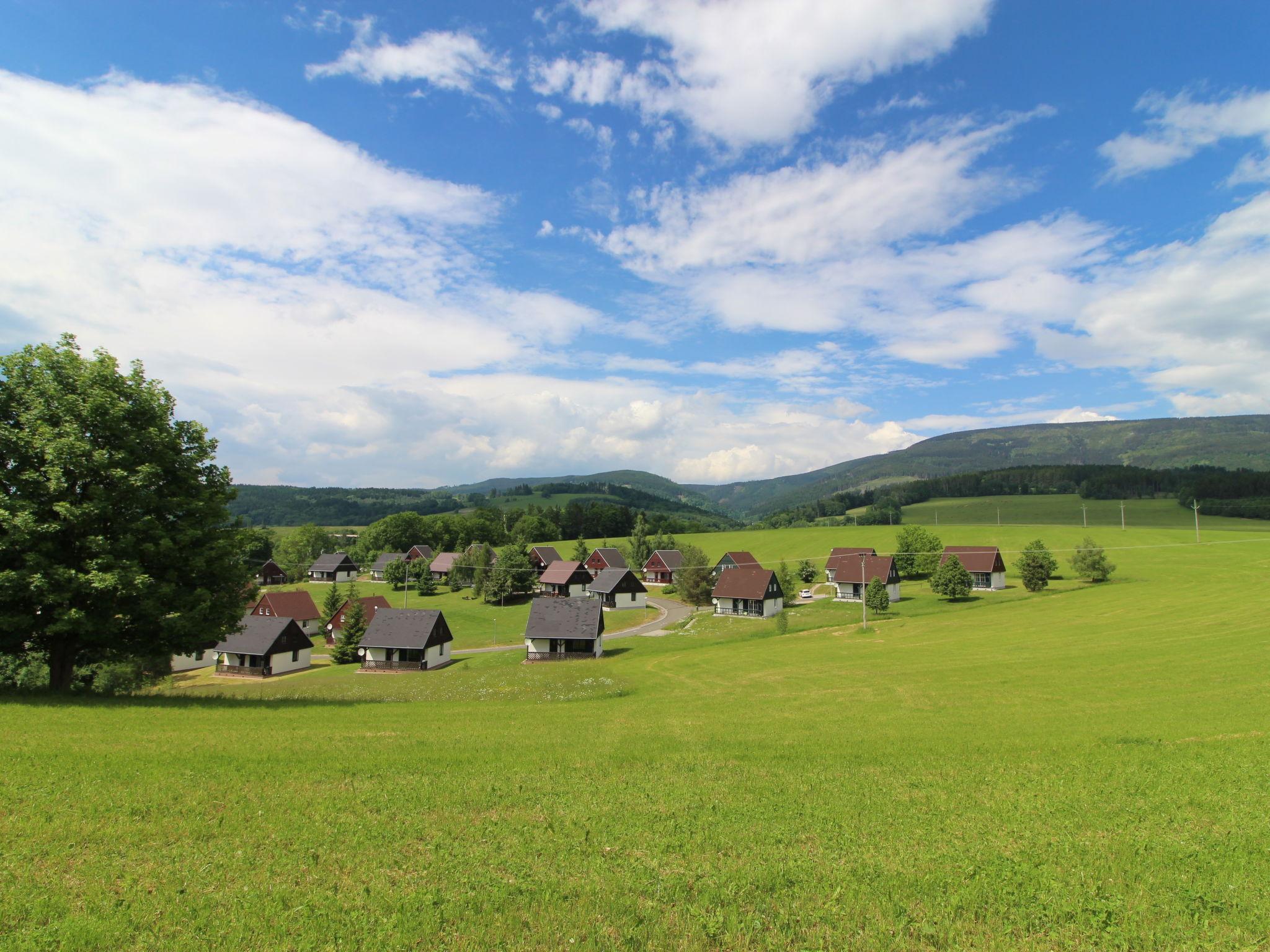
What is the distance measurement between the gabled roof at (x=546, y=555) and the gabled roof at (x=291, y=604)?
39241mm

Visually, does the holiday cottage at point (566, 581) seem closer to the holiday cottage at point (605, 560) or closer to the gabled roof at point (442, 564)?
the holiday cottage at point (605, 560)

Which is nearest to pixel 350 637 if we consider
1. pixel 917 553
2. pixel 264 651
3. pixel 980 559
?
pixel 264 651

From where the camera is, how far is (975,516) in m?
166

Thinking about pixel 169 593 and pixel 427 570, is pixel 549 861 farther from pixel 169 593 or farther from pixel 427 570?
pixel 427 570

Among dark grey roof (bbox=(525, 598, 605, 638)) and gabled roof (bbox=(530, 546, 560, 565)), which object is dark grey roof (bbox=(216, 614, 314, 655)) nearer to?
dark grey roof (bbox=(525, 598, 605, 638))

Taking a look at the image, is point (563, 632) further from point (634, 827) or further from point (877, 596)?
point (634, 827)

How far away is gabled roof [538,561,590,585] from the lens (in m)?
96.4

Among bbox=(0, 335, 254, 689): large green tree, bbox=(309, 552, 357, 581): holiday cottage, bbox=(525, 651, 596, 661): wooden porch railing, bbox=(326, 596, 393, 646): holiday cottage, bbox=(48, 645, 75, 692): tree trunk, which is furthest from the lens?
bbox=(309, 552, 357, 581): holiday cottage

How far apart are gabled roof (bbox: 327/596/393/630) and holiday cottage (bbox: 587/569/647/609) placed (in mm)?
29555

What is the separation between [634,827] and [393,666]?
51.7 m

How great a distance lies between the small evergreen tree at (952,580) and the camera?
2781 inches

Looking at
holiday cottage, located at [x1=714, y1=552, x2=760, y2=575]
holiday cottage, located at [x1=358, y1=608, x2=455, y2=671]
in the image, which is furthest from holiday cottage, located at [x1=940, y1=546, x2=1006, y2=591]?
holiday cottage, located at [x1=358, y1=608, x2=455, y2=671]

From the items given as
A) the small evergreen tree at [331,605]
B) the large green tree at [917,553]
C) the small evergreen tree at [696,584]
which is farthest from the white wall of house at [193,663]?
the large green tree at [917,553]

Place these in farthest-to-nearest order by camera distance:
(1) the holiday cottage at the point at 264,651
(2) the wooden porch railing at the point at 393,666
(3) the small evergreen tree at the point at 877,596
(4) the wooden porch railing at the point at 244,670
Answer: (3) the small evergreen tree at the point at 877,596 < (1) the holiday cottage at the point at 264,651 < (4) the wooden porch railing at the point at 244,670 < (2) the wooden porch railing at the point at 393,666
